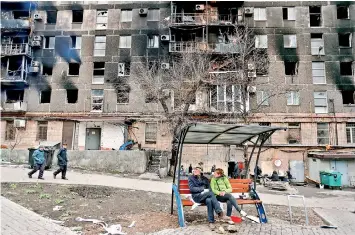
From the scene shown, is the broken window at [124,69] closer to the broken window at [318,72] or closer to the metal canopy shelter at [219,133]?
the broken window at [318,72]

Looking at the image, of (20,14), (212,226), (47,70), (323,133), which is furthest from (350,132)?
(20,14)

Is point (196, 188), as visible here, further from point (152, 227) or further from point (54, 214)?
point (54, 214)

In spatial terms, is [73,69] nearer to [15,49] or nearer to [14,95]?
[15,49]

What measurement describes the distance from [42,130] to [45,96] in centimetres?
378

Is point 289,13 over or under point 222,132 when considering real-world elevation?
over

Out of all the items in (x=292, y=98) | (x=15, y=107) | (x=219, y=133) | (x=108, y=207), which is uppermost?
(x=292, y=98)

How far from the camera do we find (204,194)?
7215mm

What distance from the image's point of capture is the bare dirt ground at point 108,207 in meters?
7.24

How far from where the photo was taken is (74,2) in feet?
105

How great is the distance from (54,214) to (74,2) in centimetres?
2984

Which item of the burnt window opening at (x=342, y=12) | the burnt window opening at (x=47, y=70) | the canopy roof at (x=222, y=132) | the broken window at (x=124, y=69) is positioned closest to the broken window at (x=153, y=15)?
the broken window at (x=124, y=69)

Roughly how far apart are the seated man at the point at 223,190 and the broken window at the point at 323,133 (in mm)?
23389

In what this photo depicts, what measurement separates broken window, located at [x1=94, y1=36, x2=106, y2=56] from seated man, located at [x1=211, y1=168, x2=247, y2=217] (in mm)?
26396

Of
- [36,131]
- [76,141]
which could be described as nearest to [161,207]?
[76,141]
